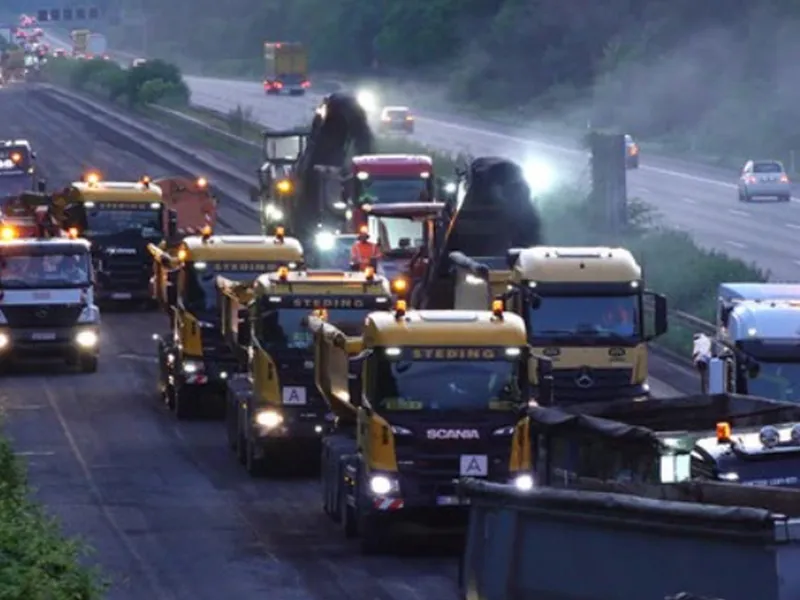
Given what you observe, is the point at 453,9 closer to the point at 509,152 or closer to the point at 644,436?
the point at 509,152

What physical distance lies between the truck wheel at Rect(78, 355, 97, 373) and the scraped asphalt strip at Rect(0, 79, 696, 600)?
0.58 feet

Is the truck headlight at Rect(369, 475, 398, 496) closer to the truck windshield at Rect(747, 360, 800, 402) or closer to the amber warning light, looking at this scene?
the amber warning light

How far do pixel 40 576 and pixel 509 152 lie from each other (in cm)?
7755

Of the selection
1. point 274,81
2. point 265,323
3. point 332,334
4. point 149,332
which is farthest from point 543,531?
point 274,81

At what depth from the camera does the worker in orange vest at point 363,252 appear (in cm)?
4272

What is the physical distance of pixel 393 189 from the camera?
49.6m

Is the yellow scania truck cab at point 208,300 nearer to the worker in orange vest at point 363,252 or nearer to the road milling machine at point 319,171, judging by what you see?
the worker in orange vest at point 363,252

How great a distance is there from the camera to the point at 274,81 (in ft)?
437

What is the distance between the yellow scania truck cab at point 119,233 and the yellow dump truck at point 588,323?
19876 mm

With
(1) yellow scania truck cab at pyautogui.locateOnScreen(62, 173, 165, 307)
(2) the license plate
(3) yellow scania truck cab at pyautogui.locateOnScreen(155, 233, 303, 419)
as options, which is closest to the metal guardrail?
(3) yellow scania truck cab at pyautogui.locateOnScreen(155, 233, 303, 419)

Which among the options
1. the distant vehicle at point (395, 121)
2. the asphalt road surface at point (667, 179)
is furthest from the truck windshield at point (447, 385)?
the distant vehicle at point (395, 121)

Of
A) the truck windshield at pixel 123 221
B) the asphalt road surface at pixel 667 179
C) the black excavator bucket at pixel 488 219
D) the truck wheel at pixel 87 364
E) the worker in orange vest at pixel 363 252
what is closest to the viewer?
the black excavator bucket at pixel 488 219

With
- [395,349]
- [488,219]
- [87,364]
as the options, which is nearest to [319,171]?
[87,364]

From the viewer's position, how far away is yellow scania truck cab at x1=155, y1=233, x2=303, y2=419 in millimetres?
36469
